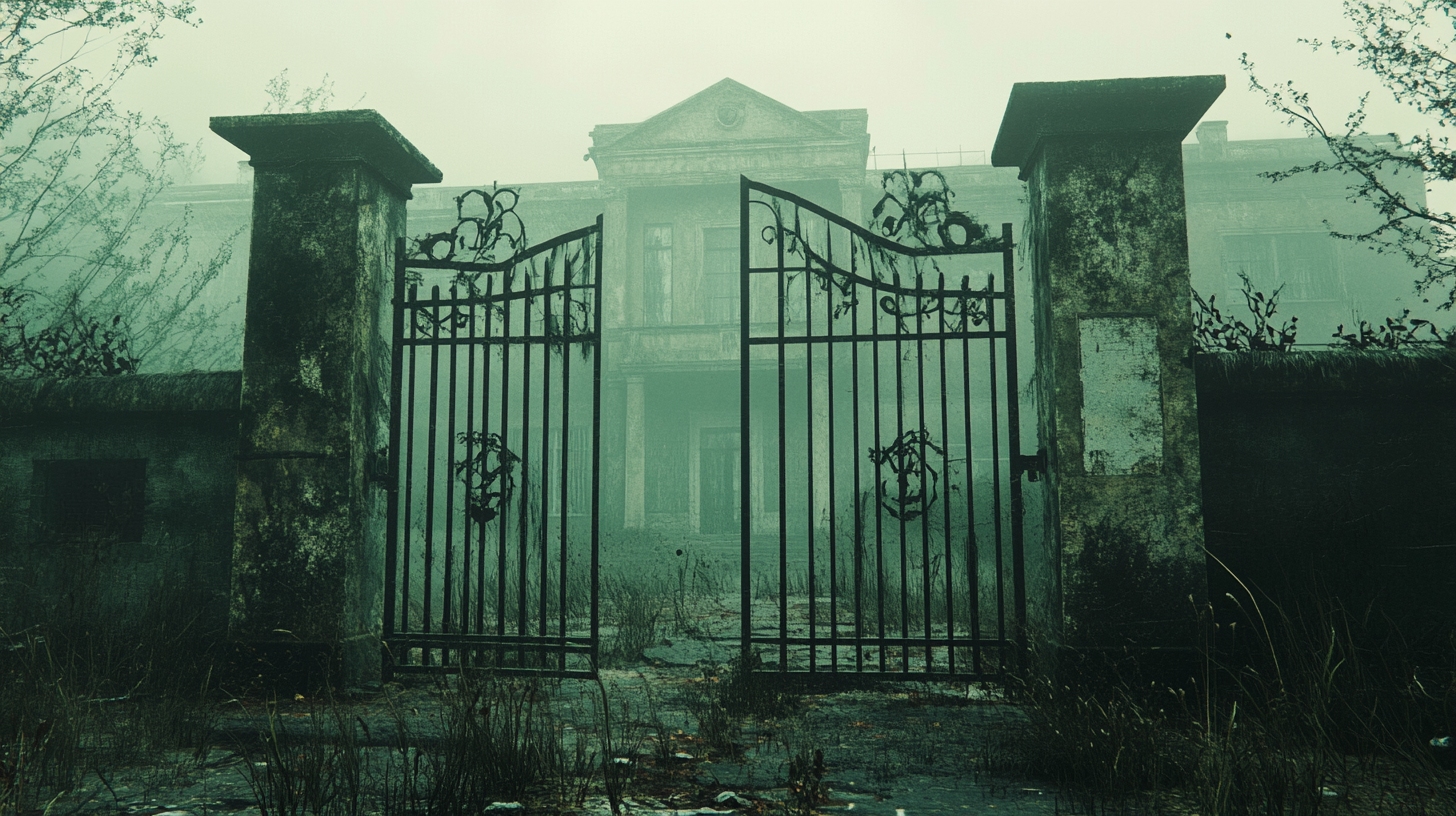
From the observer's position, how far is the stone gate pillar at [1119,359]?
3883 millimetres

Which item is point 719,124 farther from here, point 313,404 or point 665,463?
point 313,404

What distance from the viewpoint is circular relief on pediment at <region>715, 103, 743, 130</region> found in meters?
18.0

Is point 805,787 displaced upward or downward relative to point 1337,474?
downward

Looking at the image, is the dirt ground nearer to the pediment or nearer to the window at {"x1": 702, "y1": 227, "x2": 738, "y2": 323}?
the window at {"x1": 702, "y1": 227, "x2": 738, "y2": 323}

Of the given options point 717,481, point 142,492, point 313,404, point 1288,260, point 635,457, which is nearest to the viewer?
point 313,404

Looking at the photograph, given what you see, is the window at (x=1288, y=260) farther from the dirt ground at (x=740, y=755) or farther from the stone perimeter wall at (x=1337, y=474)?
the dirt ground at (x=740, y=755)

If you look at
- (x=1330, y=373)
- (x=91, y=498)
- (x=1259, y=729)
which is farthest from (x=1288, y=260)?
(x=91, y=498)

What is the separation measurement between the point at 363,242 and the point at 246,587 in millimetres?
1735

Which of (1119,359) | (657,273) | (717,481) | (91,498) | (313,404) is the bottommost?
(91,498)

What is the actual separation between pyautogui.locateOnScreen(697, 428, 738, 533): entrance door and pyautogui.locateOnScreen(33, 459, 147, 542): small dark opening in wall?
41.8 ft

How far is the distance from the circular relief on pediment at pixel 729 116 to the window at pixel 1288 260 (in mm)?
10676

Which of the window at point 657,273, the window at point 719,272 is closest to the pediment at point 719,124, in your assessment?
the window at point 657,273

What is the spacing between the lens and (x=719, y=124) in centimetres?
1795

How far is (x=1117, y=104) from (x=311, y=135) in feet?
12.6
